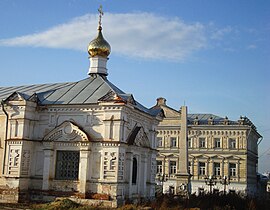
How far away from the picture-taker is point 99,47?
24.0 metres

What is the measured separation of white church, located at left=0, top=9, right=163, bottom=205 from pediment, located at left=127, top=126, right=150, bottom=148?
0.05m

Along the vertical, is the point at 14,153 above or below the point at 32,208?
above

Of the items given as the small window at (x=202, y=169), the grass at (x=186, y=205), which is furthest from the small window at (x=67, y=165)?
the small window at (x=202, y=169)

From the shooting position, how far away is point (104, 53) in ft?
79.2

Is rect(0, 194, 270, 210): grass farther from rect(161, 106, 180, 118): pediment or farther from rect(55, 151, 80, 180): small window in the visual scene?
rect(161, 106, 180, 118): pediment

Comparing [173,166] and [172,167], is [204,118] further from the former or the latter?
[172,167]

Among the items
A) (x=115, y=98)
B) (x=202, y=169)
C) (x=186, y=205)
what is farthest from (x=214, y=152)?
(x=115, y=98)

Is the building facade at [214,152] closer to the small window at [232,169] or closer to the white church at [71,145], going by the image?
the small window at [232,169]

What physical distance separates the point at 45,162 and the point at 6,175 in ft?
6.23

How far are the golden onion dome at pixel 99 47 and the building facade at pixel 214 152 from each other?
2550 centimetres

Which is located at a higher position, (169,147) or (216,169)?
(169,147)

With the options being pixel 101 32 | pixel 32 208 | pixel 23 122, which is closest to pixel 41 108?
pixel 23 122

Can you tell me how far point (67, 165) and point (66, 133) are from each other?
1512mm

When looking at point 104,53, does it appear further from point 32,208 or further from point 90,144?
point 32,208
